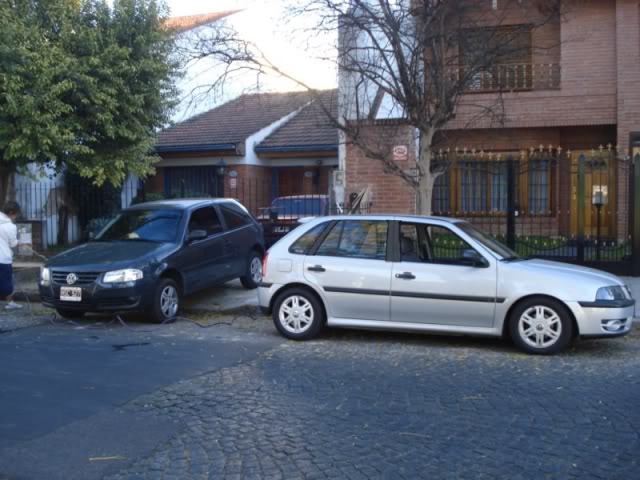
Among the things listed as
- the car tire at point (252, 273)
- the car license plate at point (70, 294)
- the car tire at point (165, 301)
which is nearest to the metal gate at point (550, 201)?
the car tire at point (252, 273)

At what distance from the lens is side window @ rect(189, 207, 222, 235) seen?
11.4 m

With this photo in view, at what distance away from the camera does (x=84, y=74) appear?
45.2 ft

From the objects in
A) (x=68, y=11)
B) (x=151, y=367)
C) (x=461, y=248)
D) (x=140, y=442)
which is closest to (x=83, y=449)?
(x=140, y=442)

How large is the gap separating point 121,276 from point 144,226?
1563mm

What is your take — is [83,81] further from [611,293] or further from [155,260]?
[611,293]

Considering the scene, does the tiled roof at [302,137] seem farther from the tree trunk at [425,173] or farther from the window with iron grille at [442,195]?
the tree trunk at [425,173]

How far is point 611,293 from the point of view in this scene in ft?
26.8

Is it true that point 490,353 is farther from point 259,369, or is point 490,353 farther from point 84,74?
point 84,74

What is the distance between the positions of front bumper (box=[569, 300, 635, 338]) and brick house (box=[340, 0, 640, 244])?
8350 millimetres

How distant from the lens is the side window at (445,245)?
8.71m

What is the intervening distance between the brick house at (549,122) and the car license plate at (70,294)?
26.1 feet

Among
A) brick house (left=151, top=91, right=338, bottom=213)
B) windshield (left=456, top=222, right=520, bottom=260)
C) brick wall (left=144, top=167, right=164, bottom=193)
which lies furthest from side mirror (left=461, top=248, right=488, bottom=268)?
brick wall (left=144, top=167, right=164, bottom=193)

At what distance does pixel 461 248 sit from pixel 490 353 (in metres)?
1.23

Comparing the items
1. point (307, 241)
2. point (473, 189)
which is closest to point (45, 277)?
point (307, 241)
